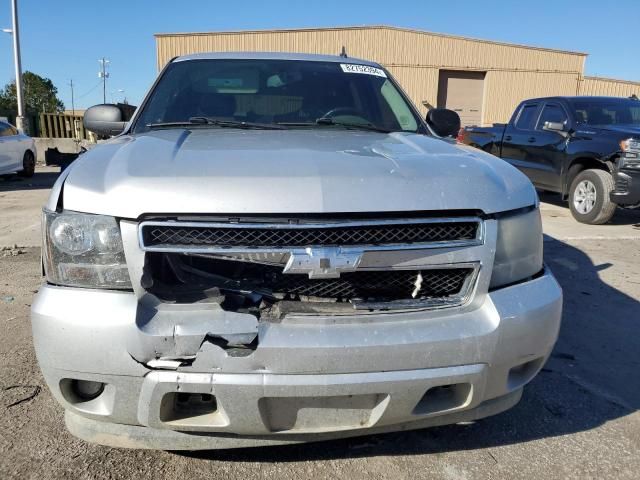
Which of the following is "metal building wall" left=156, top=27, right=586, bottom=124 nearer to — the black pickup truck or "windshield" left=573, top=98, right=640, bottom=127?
the black pickup truck

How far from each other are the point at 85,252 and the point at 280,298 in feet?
2.26

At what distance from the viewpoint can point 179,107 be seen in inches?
121

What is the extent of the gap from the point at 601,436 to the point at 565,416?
18 cm

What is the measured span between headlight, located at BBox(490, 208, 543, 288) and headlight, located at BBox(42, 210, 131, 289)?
1339 millimetres

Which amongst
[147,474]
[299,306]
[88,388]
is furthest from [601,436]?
[88,388]

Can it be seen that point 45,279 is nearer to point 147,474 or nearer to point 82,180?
point 82,180

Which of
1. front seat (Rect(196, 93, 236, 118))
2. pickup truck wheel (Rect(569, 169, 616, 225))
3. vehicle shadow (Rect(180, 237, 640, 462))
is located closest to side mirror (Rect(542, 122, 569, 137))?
pickup truck wheel (Rect(569, 169, 616, 225))

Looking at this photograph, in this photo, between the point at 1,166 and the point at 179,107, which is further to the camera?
the point at 1,166

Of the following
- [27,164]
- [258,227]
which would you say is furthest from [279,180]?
[27,164]

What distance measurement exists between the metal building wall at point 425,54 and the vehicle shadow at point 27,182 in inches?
510

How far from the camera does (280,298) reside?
183cm

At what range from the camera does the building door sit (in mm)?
27102

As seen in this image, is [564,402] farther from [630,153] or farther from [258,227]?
[630,153]

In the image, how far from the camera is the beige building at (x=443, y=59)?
25531 mm
